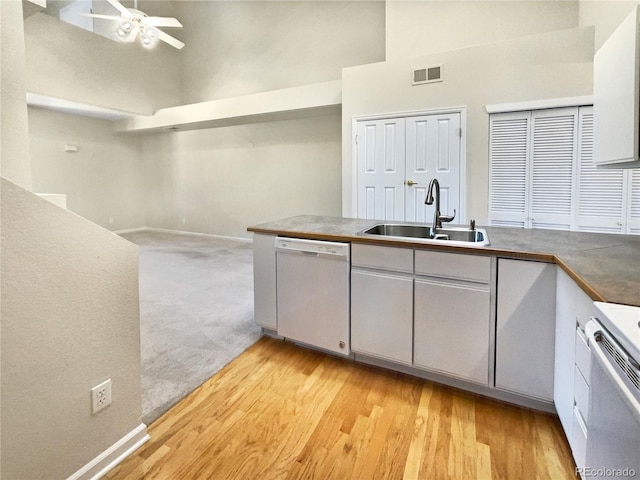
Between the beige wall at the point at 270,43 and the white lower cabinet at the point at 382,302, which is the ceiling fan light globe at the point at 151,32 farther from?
the white lower cabinet at the point at 382,302

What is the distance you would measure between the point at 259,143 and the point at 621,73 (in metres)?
6.30

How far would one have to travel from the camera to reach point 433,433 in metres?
1.67

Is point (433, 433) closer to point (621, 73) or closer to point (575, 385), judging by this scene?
point (575, 385)

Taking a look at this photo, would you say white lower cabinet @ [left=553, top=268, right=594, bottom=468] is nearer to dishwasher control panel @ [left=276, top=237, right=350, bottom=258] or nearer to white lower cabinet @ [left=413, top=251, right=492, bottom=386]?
white lower cabinet @ [left=413, top=251, right=492, bottom=386]

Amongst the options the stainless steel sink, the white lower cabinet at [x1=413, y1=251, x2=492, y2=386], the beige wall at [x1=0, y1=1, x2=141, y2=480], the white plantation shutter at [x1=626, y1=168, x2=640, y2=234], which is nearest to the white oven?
the white lower cabinet at [x1=413, y1=251, x2=492, y2=386]

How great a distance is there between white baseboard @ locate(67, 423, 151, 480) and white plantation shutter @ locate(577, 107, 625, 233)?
4276 mm

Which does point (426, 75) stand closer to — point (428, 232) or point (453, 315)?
point (428, 232)

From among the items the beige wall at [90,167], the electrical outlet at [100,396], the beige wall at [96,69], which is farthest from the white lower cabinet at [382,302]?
the beige wall at [90,167]

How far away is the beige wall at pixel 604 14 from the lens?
2.91 m

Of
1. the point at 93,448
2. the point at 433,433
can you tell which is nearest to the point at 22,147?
the point at 93,448

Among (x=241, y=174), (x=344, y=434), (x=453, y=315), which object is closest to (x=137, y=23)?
(x=241, y=174)

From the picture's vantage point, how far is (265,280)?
2613mm

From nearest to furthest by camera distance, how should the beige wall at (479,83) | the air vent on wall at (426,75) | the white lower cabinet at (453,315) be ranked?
the white lower cabinet at (453,315) < the beige wall at (479,83) < the air vent on wall at (426,75)

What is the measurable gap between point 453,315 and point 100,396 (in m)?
1.74
